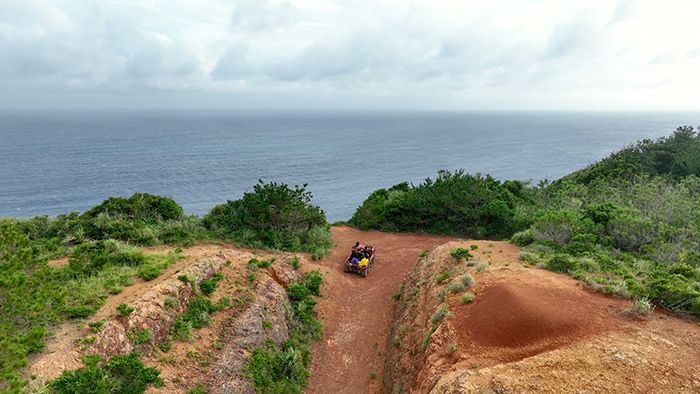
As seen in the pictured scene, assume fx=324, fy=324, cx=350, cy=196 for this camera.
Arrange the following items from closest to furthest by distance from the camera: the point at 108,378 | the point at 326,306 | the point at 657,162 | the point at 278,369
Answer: the point at 108,378 → the point at 278,369 → the point at 326,306 → the point at 657,162

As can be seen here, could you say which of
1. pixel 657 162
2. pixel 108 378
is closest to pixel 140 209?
pixel 108 378

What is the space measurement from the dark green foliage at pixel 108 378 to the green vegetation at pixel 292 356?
132 inches

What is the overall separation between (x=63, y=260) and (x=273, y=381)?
10.8 metres

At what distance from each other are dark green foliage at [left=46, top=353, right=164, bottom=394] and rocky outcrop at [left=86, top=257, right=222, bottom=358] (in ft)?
1.49

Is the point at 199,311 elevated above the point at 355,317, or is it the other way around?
the point at 199,311

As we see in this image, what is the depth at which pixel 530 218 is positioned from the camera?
2284cm

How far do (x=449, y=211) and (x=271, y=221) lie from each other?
15.7m

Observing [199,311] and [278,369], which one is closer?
[278,369]

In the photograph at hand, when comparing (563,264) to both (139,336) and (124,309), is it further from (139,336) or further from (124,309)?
(124,309)

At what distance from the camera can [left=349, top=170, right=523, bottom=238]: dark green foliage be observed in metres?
27.2

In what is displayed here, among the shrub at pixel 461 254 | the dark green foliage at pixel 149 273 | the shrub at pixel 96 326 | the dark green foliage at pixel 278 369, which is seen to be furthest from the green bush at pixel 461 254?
the shrub at pixel 96 326

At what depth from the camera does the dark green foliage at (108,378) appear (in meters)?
7.61

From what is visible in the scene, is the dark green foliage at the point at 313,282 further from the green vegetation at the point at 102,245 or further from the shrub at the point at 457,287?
the shrub at the point at 457,287

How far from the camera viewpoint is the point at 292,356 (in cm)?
1266
